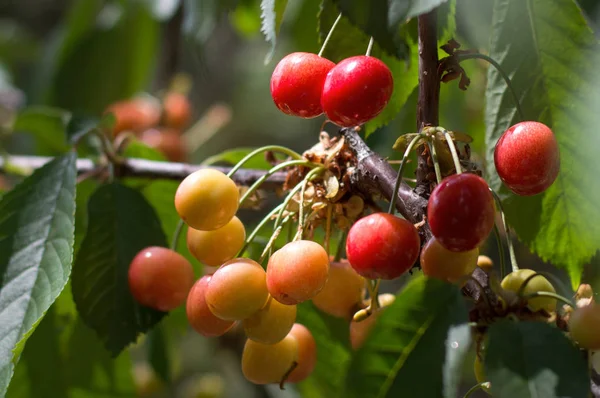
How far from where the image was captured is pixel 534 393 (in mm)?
511

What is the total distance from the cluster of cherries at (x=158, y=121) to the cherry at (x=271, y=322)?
4.05 ft

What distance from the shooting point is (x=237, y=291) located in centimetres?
65

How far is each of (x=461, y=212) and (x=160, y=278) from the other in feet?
1.28

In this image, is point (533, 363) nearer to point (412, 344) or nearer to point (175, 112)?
point (412, 344)

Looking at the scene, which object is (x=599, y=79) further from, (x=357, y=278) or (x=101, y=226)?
(x=101, y=226)

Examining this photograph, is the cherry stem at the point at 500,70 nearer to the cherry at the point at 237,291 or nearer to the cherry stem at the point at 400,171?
the cherry stem at the point at 400,171

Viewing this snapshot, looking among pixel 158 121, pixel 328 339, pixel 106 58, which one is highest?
pixel 328 339

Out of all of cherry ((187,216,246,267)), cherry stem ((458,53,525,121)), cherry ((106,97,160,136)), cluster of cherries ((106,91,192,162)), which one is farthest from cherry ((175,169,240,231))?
cherry ((106,97,160,136))

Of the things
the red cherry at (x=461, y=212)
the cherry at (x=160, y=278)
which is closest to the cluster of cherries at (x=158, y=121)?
the cherry at (x=160, y=278)

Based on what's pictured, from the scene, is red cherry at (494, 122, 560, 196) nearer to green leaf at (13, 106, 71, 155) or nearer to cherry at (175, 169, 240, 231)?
cherry at (175, 169, 240, 231)

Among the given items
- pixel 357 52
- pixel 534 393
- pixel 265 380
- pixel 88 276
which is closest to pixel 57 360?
pixel 88 276

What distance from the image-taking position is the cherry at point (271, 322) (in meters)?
0.68

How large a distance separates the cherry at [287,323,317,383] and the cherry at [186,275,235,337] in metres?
0.11

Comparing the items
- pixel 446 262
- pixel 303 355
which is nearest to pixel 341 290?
pixel 303 355
